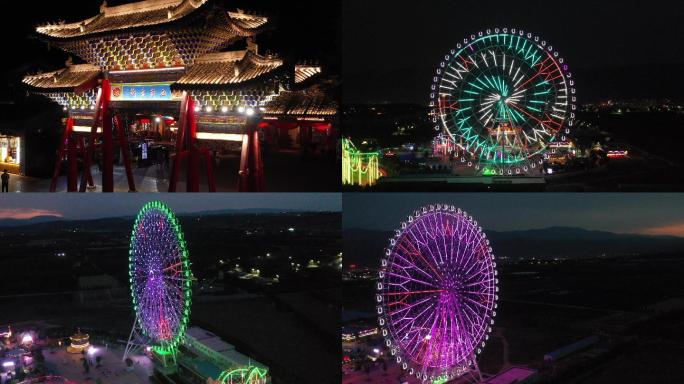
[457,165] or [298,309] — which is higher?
[457,165]

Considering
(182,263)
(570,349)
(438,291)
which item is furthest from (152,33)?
(570,349)

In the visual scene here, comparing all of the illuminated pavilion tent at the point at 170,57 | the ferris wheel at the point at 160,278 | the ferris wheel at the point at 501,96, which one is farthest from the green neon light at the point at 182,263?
the ferris wheel at the point at 501,96

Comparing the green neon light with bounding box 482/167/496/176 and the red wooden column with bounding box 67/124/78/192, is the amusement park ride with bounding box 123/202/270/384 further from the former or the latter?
the green neon light with bounding box 482/167/496/176

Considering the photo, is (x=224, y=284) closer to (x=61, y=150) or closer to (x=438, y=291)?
(x=61, y=150)

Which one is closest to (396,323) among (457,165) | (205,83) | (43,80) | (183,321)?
(457,165)

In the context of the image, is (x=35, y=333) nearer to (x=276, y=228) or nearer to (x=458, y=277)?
(x=276, y=228)

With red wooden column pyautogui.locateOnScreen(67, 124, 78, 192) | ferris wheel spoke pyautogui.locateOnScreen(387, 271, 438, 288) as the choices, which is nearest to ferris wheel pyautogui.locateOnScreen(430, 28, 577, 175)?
ferris wheel spoke pyautogui.locateOnScreen(387, 271, 438, 288)
